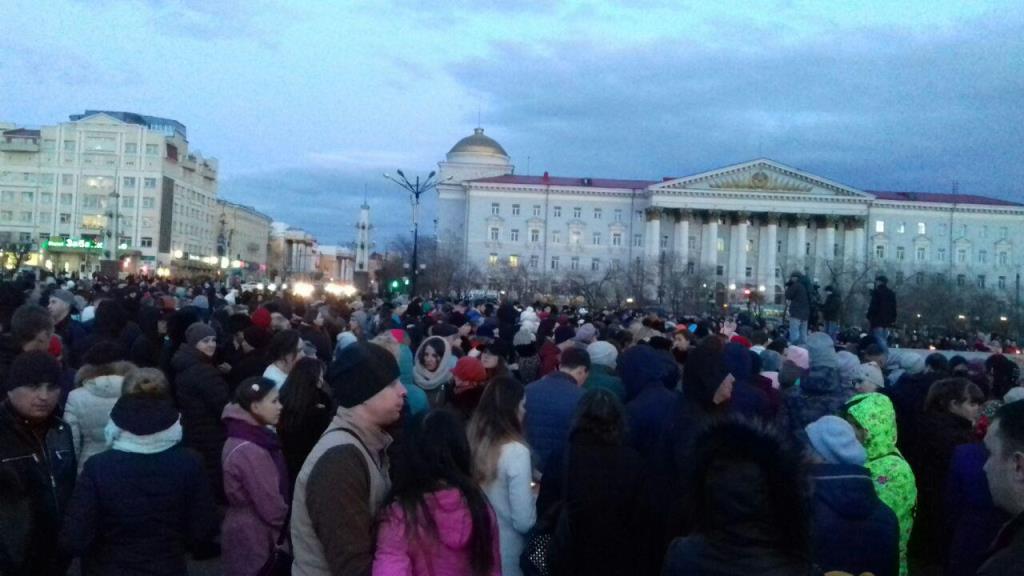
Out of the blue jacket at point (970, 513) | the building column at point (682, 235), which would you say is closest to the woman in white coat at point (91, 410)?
the blue jacket at point (970, 513)

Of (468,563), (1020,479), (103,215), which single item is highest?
(103,215)

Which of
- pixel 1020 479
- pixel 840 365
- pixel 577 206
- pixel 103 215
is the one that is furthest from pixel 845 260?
pixel 1020 479

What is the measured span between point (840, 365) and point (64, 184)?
9655 centimetres

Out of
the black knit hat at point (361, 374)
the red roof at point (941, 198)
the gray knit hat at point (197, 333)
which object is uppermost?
the red roof at point (941, 198)

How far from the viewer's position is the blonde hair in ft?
15.5

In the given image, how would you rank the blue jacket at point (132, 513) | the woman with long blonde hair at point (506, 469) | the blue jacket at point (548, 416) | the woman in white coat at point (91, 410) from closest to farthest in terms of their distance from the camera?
the blue jacket at point (132, 513), the woman with long blonde hair at point (506, 469), the woman in white coat at point (91, 410), the blue jacket at point (548, 416)

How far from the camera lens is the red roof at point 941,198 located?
82.4 metres

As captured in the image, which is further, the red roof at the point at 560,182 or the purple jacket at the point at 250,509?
the red roof at the point at 560,182

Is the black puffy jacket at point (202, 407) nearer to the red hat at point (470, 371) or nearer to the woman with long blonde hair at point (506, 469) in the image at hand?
the red hat at point (470, 371)

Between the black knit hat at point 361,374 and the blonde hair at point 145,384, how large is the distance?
A: 1.29m

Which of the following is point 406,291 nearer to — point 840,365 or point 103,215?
point 840,365

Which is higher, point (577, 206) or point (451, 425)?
point (577, 206)

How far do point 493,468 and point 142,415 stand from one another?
5.54 ft

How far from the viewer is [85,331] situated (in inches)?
486
